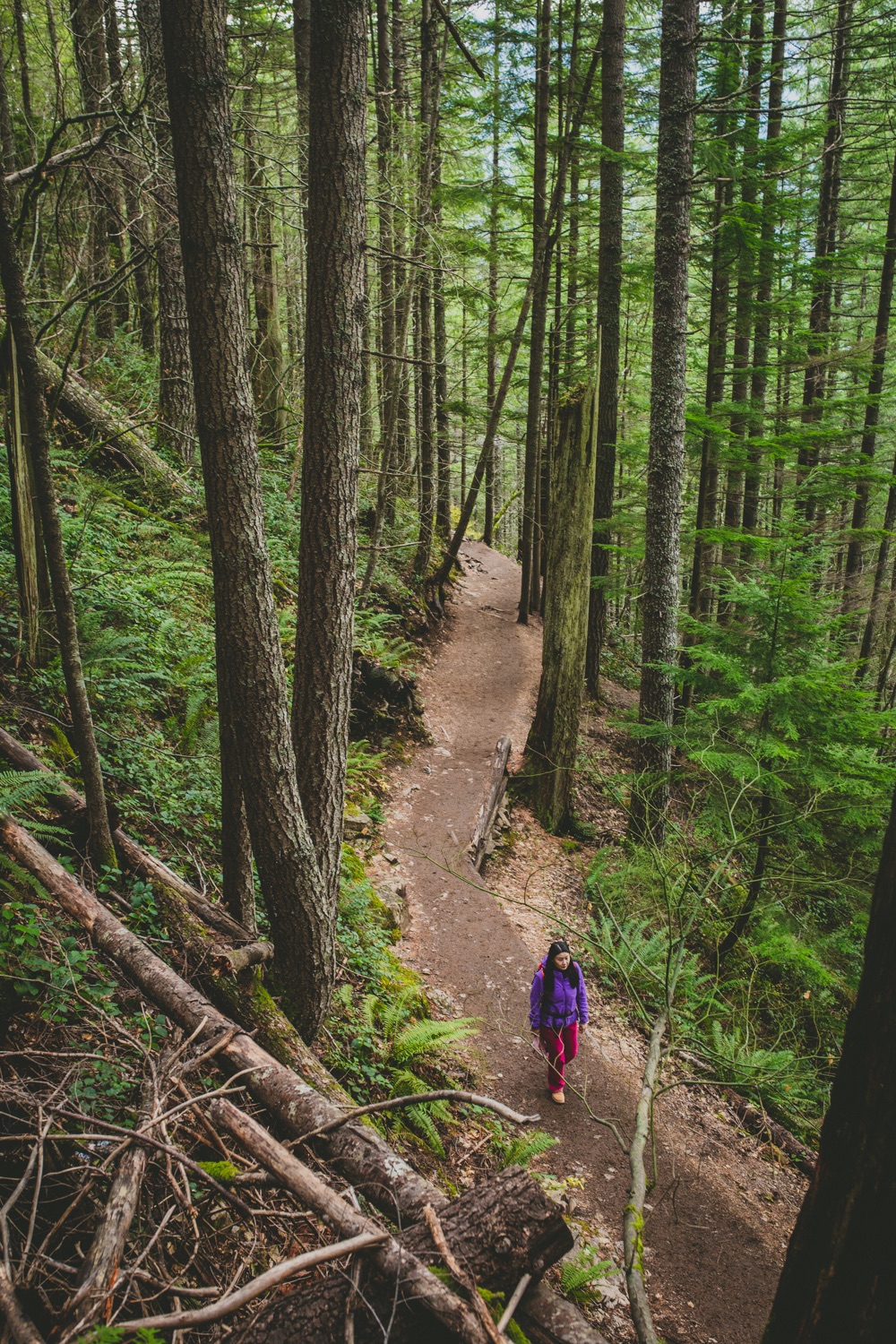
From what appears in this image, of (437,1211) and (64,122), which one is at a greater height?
(64,122)

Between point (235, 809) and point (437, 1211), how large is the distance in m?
2.50

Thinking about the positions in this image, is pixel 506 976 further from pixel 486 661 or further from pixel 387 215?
pixel 387 215

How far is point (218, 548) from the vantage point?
3.77 metres

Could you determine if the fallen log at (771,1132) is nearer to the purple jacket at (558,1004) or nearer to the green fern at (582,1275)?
the purple jacket at (558,1004)

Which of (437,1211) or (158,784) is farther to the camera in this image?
(158,784)

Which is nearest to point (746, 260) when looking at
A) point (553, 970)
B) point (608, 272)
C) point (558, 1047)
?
point (608, 272)

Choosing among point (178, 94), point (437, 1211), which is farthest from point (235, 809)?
point (178, 94)

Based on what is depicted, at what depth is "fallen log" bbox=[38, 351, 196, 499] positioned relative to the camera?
8.21 meters

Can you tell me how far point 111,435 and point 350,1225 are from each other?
8.07m

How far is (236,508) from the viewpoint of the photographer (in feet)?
12.2

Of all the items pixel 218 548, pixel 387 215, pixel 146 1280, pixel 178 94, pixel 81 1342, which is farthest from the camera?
pixel 387 215

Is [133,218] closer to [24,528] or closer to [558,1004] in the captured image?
[24,528]

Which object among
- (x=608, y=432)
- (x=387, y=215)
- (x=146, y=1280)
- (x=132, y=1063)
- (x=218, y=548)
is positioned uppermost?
(x=387, y=215)

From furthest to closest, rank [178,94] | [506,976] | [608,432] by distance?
1. [608,432]
2. [506,976]
3. [178,94]
